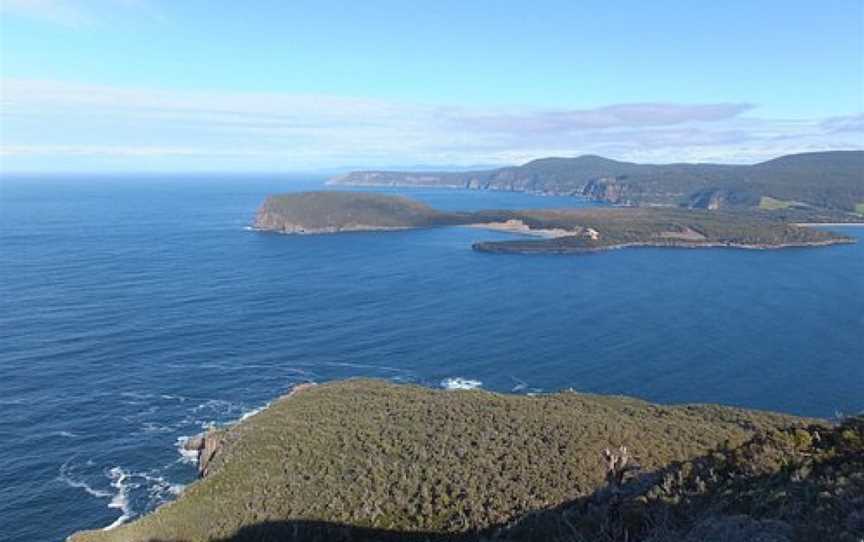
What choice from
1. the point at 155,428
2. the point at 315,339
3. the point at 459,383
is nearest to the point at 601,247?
the point at 315,339

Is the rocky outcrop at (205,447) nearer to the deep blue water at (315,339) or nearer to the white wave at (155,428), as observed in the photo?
the deep blue water at (315,339)

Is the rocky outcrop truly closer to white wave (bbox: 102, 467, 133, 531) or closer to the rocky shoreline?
white wave (bbox: 102, 467, 133, 531)

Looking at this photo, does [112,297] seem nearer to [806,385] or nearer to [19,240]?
[19,240]

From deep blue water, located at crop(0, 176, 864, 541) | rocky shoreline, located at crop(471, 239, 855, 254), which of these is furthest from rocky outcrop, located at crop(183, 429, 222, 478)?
rocky shoreline, located at crop(471, 239, 855, 254)

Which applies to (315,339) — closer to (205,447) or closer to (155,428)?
(155,428)

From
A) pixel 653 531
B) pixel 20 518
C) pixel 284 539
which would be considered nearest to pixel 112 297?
pixel 20 518
